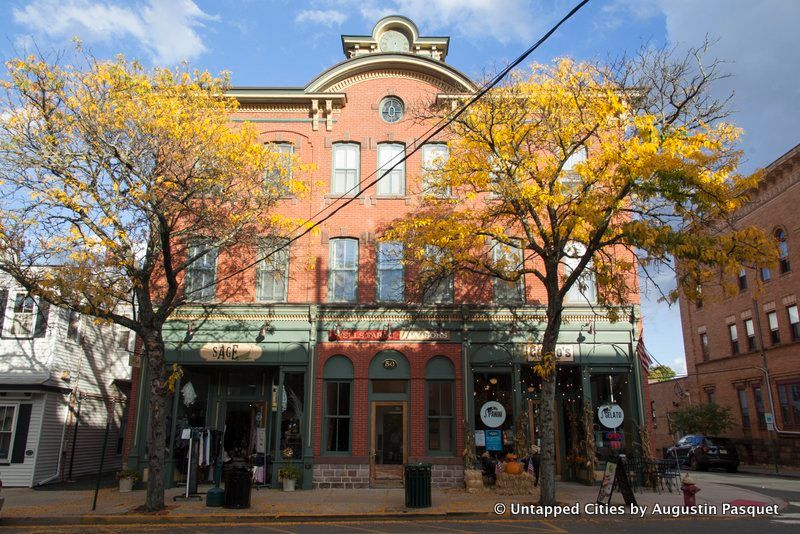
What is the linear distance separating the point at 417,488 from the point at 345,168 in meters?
11.1

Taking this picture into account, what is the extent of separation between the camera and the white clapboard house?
62.3ft

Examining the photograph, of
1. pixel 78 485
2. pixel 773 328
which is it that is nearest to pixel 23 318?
pixel 78 485

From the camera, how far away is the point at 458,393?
18281 mm

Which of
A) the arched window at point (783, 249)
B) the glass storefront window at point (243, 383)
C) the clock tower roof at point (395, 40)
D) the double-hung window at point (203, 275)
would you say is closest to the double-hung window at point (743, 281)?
the arched window at point (783, 249)

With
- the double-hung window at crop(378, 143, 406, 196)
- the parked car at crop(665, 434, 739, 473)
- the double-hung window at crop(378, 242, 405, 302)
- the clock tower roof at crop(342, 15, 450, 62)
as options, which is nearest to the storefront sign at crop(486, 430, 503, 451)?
the double-hung window at crop(378, 242, 405, 302)

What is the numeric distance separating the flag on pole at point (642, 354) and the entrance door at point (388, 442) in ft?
24.7

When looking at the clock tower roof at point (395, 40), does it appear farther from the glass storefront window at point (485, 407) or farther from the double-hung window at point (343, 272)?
the glass storefront window at point (485, 407)

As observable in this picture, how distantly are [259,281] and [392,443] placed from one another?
6.66m

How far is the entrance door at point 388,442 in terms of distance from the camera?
17.6 metres

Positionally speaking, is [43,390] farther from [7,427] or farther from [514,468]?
[514,468]

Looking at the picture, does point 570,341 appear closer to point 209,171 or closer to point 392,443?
point 392,443

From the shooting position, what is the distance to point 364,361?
18.4 m

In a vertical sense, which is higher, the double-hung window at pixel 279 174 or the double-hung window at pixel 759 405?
the double-hung window at pixel 279 174

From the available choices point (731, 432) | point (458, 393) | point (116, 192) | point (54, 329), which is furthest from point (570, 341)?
point (731, 432)
